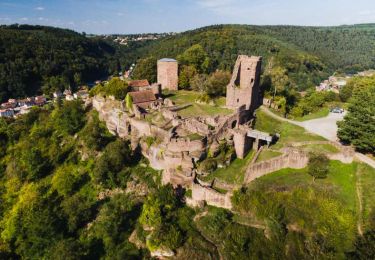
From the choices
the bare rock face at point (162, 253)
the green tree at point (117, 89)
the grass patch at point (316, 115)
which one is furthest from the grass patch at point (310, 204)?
the green tree at point (117, 89)

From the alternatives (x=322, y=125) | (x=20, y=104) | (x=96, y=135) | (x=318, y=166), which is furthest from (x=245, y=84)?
(x=20, y=104)

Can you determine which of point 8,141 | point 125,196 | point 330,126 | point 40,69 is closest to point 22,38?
point 40,69

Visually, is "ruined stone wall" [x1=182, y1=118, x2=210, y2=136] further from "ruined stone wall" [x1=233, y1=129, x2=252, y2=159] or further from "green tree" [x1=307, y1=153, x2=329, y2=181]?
"green tree" [x1=307, y1=153, x2=329, y2=181]

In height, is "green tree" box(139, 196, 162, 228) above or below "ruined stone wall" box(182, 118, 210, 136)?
below

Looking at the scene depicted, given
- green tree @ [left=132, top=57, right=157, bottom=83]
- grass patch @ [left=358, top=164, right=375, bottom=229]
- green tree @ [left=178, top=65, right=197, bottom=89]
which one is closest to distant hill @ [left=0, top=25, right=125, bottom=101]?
green tree @ [left=132, top=57, right=157, bottom=83]

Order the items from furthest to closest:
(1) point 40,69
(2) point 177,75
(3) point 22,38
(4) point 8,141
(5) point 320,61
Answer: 1. (5) point 320,61
2. (3) point 22,38
3. (1) point 40,69
4. (2) point 177,75
5. (4) point 8,141

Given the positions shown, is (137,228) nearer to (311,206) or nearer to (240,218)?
(240,218)

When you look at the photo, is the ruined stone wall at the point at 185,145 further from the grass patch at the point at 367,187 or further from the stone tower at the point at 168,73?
the stone tower at the point at 168,73
